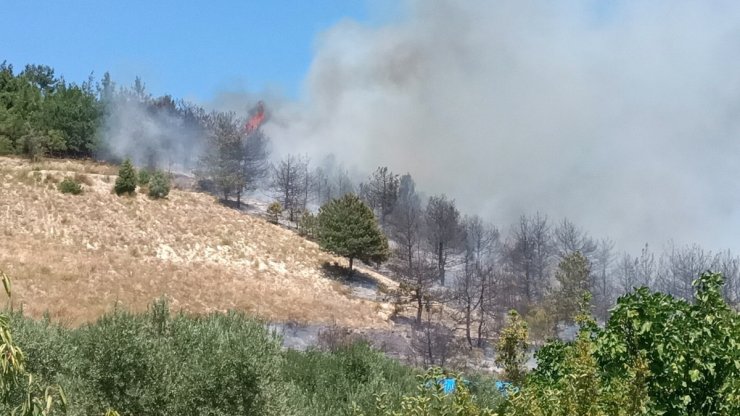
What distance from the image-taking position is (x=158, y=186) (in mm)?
45656

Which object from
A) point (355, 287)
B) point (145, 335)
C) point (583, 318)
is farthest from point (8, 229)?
point (583, 318)

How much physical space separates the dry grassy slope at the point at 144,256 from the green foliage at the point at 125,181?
2.20 ft

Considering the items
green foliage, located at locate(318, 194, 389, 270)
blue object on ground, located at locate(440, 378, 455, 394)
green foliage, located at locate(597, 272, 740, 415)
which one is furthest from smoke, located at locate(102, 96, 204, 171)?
green foliage, located at locate(597, 272, 740, 415)

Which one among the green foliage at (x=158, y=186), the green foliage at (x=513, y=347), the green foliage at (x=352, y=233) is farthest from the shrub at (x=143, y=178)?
the green foliage at (x=513, y=347)

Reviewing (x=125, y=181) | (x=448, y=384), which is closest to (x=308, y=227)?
(x=125, y=181)

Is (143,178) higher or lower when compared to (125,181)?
higher

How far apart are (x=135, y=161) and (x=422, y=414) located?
184 feet

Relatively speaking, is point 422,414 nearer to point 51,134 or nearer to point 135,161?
point 51,134

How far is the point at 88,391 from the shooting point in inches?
325

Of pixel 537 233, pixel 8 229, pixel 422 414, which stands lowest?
pixel 422 414

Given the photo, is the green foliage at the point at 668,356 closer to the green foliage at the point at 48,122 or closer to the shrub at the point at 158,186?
the shrub at the point at 158,186

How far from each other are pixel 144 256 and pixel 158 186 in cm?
894

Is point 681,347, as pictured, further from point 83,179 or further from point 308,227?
point 308,227

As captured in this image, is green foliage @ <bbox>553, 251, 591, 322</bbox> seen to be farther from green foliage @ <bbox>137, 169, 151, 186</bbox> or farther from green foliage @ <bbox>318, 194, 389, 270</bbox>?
green foliage @ <bbox>137, 169, 151, 186</bbox>
